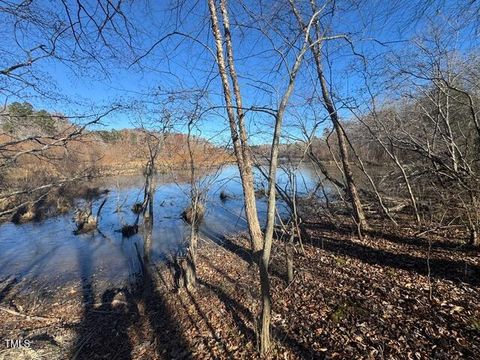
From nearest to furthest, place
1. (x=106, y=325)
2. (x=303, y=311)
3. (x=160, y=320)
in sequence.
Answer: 1. (x=303, y=311)
2. (x=160, y=320)
3. (x=106, y=325)

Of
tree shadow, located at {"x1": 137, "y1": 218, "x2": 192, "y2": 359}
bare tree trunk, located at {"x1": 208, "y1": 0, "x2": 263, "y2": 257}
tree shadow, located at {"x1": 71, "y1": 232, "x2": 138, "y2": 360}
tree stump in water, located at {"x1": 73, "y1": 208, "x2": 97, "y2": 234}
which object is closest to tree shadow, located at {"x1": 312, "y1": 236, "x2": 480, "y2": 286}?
bare tree trunk, located at {"x1": 208, "y1": 0, "x2": 263, "y2": 257}

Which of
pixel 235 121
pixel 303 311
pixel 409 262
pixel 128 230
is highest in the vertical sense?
pixel 235 121

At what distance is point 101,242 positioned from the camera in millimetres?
13422

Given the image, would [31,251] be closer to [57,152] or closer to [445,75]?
[57,152]

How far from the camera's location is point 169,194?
2503cm

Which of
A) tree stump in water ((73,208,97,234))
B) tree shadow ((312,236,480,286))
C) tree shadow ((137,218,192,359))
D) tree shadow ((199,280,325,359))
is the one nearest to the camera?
tree shadow ((199,280,325,359))

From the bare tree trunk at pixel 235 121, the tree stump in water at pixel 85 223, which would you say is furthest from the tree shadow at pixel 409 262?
the tree stump in water at pixel 85 223

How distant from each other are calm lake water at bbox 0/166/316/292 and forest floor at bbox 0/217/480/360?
5.05ft

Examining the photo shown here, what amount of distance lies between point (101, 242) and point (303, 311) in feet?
36.7

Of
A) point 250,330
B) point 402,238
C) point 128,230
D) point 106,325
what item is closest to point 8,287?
point 106,325

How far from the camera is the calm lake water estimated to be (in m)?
9.76

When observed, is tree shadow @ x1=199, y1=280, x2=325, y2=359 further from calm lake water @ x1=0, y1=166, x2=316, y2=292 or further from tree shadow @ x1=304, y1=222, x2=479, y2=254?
tree shadow @ x1=304, y1=222, x2=479, y2=254

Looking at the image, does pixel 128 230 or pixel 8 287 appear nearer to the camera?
pixel 8 287

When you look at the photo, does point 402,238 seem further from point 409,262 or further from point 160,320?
point 160,320
